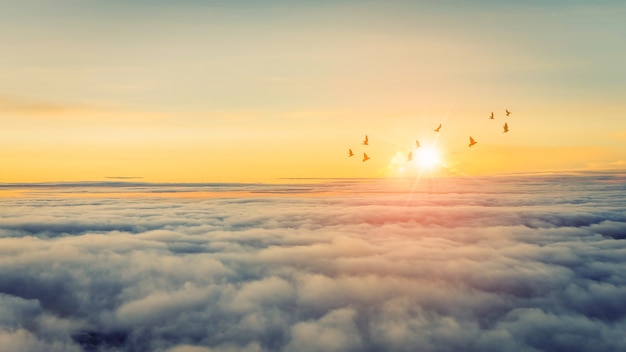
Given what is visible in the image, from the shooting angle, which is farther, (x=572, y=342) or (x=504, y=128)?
(x=572, y=342)

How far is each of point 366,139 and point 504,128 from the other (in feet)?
65.7

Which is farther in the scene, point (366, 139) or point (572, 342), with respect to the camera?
point (572, 342)

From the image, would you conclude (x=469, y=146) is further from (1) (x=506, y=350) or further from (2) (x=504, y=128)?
(1) (x=506, y=350)

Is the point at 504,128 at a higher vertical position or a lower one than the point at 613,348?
higher

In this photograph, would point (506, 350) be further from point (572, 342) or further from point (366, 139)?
point (366, 139)

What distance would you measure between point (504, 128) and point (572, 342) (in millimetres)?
160968

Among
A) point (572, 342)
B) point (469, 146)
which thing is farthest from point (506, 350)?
point (469, 146)

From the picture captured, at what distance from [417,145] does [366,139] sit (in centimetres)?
780

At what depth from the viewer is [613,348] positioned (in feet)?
628

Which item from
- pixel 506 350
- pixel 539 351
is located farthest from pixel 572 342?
pixel 506 350

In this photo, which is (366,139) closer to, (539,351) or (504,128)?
(504,128)

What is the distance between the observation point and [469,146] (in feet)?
249

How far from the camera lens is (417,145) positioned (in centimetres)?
7894

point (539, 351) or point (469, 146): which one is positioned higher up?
point (469, 146)
